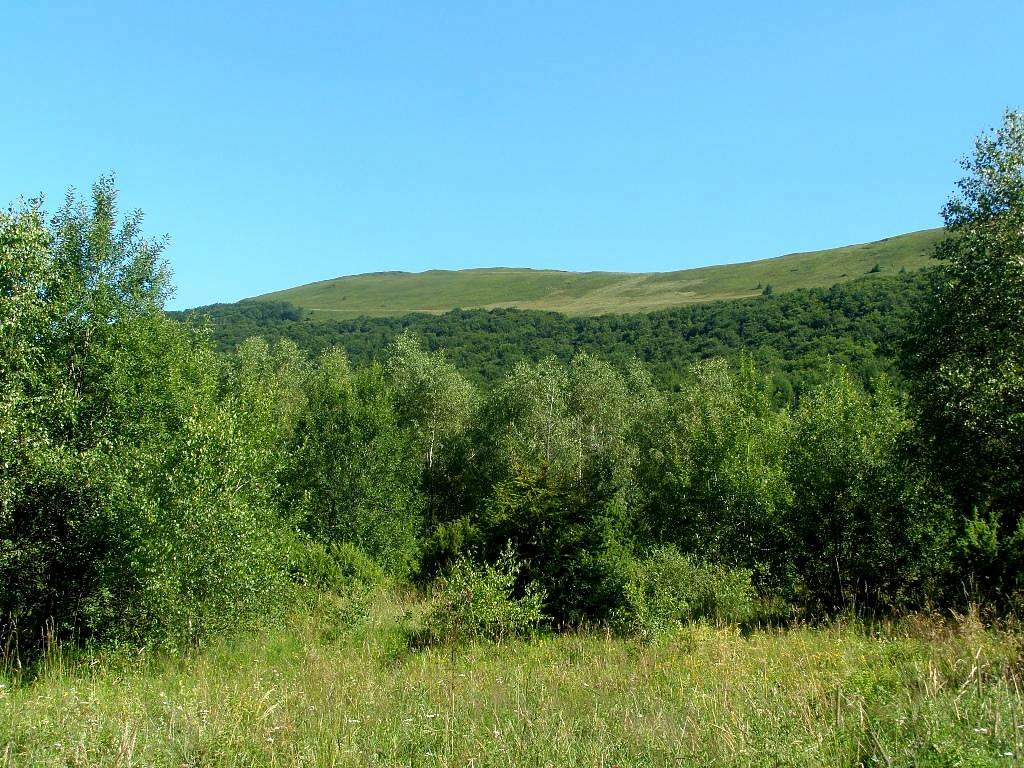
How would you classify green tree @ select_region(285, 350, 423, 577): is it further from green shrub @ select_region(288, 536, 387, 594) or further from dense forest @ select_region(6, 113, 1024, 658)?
dense forest @ select_region(6, 113, 1024, 658)

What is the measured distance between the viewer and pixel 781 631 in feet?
41.1

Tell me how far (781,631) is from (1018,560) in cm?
485

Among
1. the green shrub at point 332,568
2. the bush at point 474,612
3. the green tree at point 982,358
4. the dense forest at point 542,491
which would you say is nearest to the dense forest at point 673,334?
the green shrub at point 332,568

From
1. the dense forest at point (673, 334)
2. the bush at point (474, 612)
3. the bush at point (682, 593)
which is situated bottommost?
the bush at point (682, 593)

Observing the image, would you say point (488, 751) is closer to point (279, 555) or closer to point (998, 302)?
point (279, 555)

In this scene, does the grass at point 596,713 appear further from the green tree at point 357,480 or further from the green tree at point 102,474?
the green tree at point 357,480

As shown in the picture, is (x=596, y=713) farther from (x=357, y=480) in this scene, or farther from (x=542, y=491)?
(x=357, y=480)

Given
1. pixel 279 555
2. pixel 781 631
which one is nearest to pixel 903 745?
pixel 781 631

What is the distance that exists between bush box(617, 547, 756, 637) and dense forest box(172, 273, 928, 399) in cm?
5956

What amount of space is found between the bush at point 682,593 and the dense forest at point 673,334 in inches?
2345

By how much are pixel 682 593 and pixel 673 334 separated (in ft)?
461

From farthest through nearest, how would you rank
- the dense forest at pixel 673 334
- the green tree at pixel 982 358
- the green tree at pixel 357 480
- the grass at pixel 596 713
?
1. the dense forest at pixel 673 334
2. the green tree at pixel 357 480
3. the green tree at pixel 982 358
4. the grass at pixel 596 713

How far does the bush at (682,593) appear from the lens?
14930 millimetres

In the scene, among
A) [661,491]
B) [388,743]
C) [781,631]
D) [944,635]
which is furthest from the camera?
[661,491]
